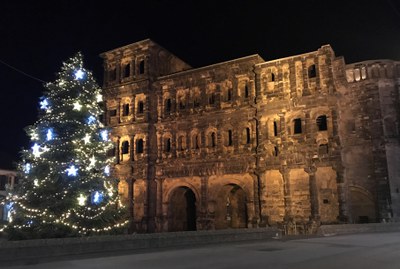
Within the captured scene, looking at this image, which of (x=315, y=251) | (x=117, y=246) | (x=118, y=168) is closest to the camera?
(x=315, y=251)

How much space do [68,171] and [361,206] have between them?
2471cm

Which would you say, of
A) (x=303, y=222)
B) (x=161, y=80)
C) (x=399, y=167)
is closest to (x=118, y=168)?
(x=161, y=80)

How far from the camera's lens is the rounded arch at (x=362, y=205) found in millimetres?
31875

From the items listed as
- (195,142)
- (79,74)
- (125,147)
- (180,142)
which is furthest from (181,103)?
(79,74)

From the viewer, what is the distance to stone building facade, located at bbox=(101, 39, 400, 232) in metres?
28.7

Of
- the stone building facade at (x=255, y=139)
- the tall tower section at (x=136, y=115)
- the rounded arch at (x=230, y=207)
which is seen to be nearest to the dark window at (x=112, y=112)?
the tall tower section at (x=136, y=115)

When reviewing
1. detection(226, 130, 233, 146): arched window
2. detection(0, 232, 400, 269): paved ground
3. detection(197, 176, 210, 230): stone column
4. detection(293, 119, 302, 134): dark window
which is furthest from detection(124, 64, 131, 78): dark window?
detection(0, 232, 400, 269): paved ground

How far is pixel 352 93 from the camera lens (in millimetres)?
33750

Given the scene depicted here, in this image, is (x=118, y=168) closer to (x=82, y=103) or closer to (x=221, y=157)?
(x=221, y=157)

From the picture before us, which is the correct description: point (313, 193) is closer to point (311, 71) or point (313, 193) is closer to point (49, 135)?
point (311, 71)

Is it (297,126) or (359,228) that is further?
(297,126)

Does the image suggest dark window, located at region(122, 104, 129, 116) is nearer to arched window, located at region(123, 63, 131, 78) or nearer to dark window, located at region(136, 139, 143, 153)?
arched window, located at region(123, 63, 131, 78)

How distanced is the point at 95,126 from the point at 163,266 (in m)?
12.1

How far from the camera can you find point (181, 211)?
36219 mm
